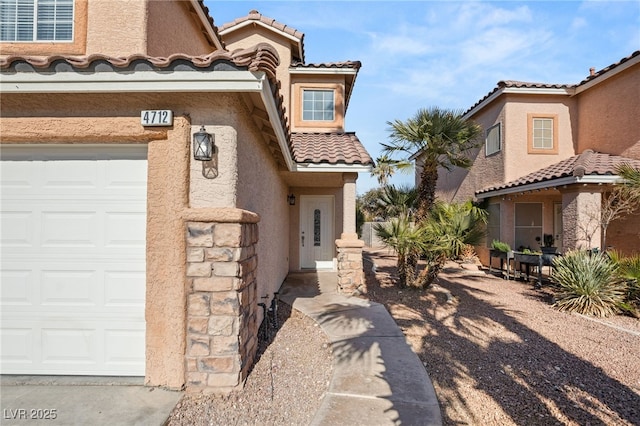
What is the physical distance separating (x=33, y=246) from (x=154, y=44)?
3.81 meters

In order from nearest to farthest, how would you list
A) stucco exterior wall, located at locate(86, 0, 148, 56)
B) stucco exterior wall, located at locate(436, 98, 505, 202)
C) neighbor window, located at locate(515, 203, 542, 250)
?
stucco exterior wall, located at locate(86, 0, 148, 56)
neighbor window, located at locate(515, 203, 542, 250)
stucco exterior wall, located at locate(436, 98, 505, 202)

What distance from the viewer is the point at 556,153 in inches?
539

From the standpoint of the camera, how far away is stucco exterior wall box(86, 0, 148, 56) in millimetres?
5133

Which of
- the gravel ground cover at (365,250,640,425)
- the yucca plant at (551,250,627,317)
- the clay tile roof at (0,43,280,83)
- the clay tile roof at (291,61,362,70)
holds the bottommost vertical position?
the gravel ground cover at (365,250,640,425)

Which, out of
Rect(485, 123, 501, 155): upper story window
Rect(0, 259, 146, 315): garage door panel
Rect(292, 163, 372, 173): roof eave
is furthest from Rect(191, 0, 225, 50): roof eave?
Rect(485, 123, 501, 155): upper story window

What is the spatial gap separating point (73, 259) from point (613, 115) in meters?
16.5

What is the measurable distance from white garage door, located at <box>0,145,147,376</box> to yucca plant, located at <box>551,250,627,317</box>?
927 centimetres

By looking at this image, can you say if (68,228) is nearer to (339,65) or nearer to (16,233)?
(16,233)

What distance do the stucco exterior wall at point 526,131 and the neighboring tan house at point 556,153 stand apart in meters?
0.04

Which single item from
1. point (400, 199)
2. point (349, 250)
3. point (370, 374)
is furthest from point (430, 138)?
point (370, 374)

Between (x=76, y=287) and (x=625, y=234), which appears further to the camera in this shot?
(x=625, y=234)

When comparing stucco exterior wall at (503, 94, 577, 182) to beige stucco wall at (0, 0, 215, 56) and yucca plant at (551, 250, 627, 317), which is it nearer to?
yucca plant at (551, 250, 627, 317)

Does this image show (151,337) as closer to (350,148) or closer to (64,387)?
(64,387)

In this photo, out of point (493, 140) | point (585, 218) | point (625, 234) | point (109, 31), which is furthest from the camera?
point (493, 140)
